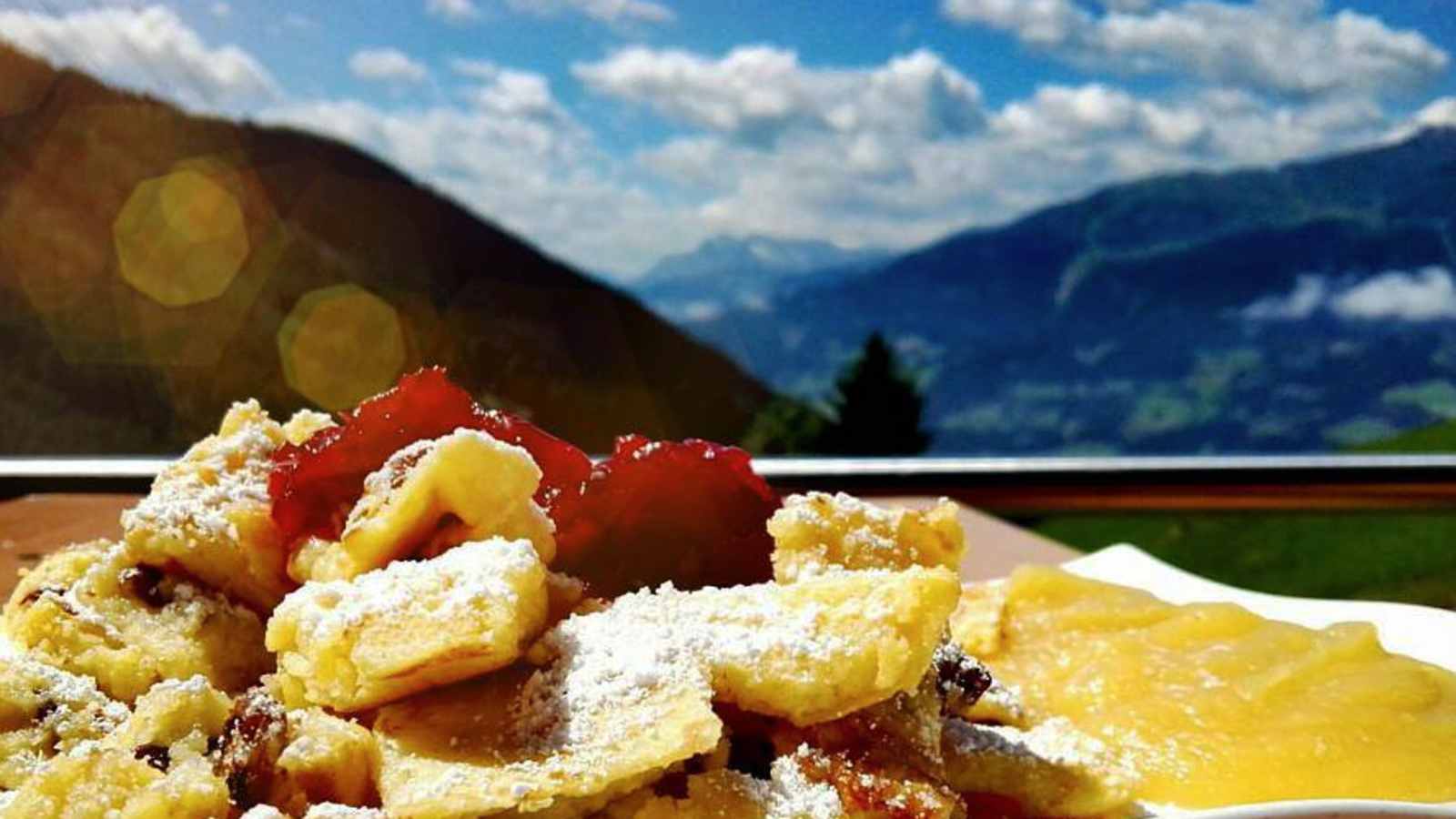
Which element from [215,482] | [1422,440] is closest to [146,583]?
[215,482]

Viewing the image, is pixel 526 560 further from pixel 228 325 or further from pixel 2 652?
pixel 228 325

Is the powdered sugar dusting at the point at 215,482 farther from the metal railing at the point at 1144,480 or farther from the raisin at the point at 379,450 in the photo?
the metal railing at the point at 1144,480

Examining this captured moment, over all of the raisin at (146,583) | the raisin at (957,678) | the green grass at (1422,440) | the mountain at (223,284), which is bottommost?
the raisin at (957,678)

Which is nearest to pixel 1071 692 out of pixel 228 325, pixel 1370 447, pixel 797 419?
pixel 228 325

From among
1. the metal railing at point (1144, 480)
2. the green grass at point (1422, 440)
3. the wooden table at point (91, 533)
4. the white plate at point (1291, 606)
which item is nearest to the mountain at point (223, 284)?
the green grass at point (1422, 440)

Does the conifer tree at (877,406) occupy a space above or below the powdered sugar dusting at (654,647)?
above

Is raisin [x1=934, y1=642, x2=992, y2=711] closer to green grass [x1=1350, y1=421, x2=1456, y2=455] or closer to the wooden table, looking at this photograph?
the wooden table
